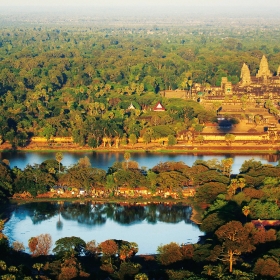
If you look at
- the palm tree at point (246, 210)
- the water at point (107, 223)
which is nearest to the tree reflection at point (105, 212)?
the water at point (107, 223)

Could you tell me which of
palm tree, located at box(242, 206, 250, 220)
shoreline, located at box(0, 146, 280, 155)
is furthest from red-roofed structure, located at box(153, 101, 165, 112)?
palm tree, located at box(242, 206, 250, 220)

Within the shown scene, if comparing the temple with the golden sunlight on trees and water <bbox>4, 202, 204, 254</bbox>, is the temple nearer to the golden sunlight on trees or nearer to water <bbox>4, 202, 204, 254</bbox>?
water <bbox>4, 202, 204, 254</bbox>

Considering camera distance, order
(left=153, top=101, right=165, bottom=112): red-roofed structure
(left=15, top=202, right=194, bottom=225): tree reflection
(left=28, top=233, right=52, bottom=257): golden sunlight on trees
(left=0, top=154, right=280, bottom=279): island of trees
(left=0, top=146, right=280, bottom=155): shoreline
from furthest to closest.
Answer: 1. (left=153, top=101, right=165, bottom=112): red-roofed structure
2. (left=0, top=146, right=280, bottom=155): shoreline
3. (left=15, top=202, right=194, bottom=225): tree reflection
4. (left=28, top=233, right=52, bottom=257): golden sunlight on trees
5. (left=0, top=154, right=280, bottom=279): island of trees

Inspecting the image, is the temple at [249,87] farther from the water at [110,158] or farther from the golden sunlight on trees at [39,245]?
the golden sunlight on trees at [39,245]

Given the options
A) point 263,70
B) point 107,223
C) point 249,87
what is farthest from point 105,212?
point 263,70

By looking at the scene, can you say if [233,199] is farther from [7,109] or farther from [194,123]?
[7,109]
